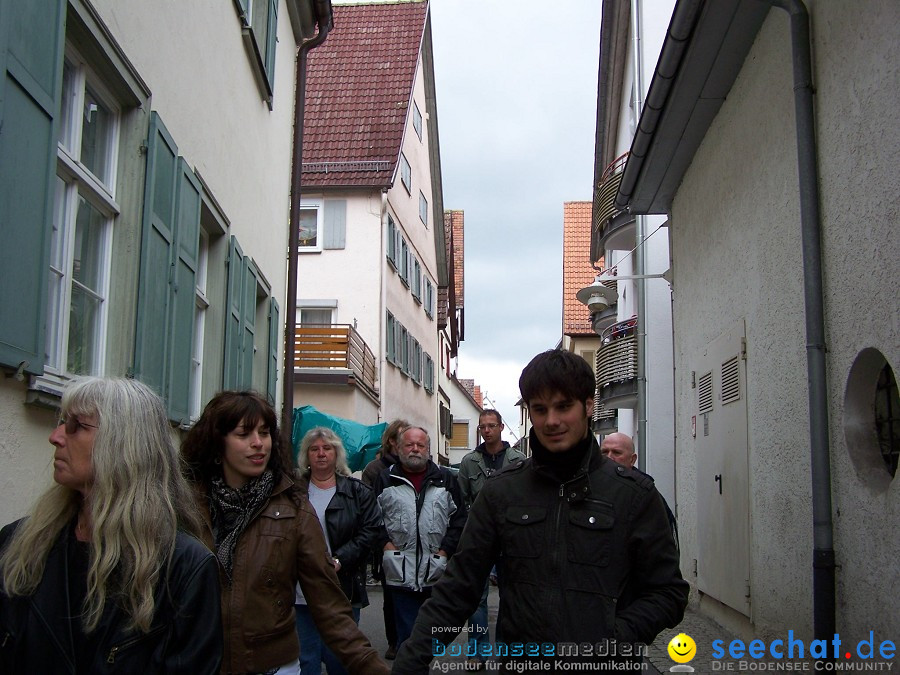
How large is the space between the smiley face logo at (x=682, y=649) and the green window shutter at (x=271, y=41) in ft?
22.4

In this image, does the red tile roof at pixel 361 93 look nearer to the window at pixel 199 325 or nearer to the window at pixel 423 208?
the window at pixel 423 208

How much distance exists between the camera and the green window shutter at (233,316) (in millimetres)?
9047

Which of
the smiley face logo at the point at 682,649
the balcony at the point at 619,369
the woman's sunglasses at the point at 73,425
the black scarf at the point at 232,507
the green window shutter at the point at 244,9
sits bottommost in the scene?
the smiley face logo at the point at 682,649

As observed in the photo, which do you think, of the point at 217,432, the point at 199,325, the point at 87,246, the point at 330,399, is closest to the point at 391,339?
the point at 330,399

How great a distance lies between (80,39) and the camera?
5109 millimetres

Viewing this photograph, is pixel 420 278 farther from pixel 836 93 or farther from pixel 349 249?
pixel 836 93

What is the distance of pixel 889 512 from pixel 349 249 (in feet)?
66.0

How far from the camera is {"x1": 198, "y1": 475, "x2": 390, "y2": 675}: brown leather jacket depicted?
3.20 meters

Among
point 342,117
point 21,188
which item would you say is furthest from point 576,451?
point 342,117

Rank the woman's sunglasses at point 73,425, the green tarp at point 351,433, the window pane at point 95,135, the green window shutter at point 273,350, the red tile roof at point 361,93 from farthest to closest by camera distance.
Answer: the red tile roof at point 361,93, the green tarp at point 351,433, the green window shutter at point 273,350, the window pane at point 95,135, the woman's sunglasses at point 73,425

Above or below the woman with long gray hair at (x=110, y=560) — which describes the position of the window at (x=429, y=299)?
above

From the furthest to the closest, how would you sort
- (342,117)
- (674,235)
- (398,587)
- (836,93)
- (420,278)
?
(420,278) → (342,117) → (674,235) → (398,587) → (836,93)

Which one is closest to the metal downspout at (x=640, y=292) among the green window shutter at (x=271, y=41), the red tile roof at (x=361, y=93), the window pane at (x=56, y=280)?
the green window shutter at (x=271, y=41)

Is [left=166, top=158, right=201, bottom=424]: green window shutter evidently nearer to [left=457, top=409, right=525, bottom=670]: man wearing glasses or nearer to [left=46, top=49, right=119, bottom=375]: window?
[left=46, top=49, right=119, bottom=375]: window
